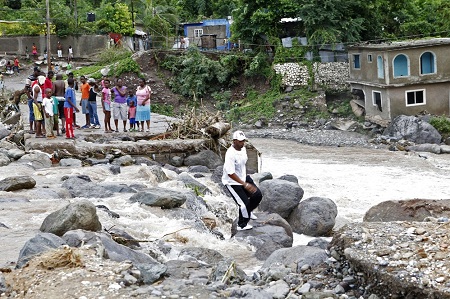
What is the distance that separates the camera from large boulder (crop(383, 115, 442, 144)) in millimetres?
28750

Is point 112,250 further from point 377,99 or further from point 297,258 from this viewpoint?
point 377,99

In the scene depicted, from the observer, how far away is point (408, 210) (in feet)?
37.6

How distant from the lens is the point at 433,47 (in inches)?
1233

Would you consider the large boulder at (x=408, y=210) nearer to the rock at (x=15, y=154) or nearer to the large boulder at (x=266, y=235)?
the large boulder at (x=266, y=235)

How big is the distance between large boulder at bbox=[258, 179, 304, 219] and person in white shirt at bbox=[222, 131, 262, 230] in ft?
8.79

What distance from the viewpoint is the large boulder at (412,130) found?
94.3 feet

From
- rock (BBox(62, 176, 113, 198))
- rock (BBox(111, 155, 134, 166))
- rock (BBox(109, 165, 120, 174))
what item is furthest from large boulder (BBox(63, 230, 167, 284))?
rock (BBox(111, 155, 134, 166))

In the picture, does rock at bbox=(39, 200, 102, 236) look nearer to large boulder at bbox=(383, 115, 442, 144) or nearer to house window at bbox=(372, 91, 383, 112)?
large boulder at bbox=(383, 115, 442, 144)

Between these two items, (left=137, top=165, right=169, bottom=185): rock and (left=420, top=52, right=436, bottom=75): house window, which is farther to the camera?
(left=420, top=52, right=436, bottom=75): house window

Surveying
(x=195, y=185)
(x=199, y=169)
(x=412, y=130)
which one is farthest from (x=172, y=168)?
(x=412, y=130)

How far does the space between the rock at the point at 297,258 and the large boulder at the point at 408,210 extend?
3.80m

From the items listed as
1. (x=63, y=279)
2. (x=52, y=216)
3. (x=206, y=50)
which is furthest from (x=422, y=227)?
(x=206, y=50)

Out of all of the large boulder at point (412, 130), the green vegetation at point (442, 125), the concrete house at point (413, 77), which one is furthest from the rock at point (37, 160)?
the concrete house at point (413, 77)

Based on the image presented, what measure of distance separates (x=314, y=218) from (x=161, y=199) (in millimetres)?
2815
